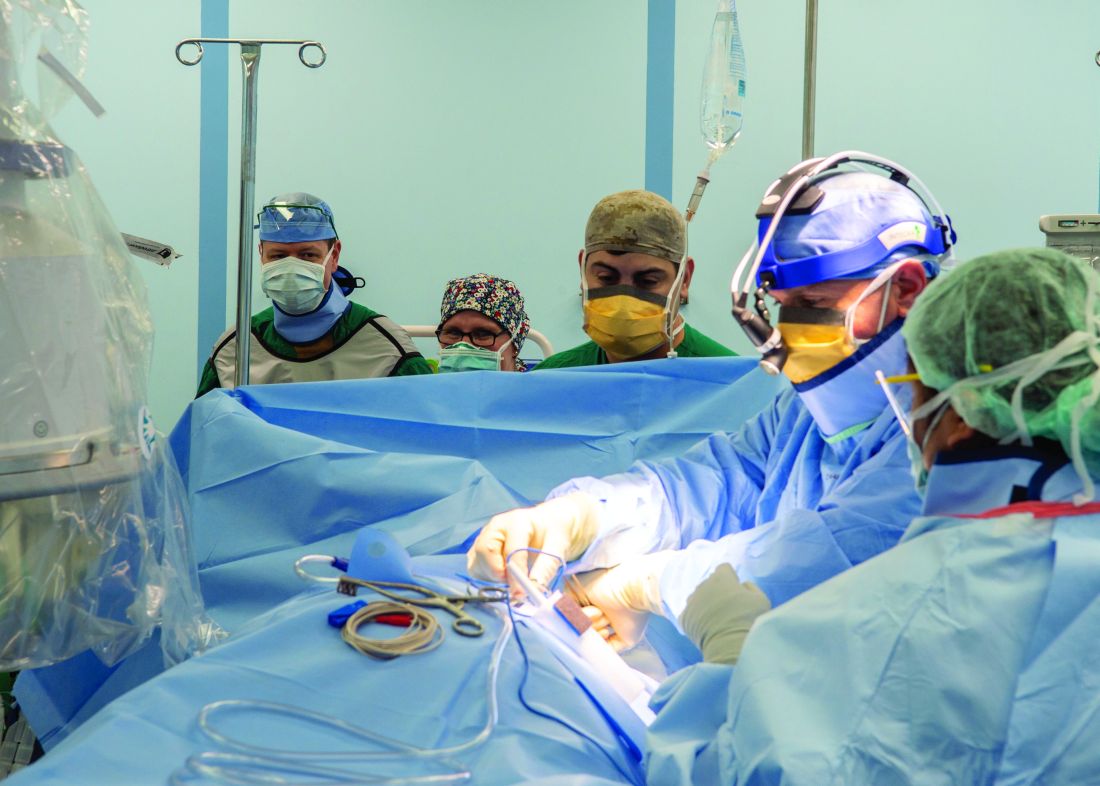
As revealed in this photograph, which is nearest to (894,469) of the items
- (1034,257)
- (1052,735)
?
(1034,257)

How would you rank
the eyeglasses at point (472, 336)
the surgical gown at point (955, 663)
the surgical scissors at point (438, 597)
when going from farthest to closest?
the eyeglasses at point (472, 336)
the surgical scissors at point (438, 597)
the surgical gown at point (955, 663)

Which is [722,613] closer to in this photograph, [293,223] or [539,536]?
[539,536]

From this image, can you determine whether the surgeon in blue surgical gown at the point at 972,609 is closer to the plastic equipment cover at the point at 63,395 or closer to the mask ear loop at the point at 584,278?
the plastic equipment cover at the point at 63,395

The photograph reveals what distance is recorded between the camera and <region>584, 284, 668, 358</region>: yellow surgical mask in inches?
96.7

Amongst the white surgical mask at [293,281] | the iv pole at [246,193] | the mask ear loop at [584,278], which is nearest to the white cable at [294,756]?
the iv pole at [246,193]

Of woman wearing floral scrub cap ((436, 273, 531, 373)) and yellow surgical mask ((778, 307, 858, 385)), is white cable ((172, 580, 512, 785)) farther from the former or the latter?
woman wearing floral scrub cap ((436, 273, 531, 373))

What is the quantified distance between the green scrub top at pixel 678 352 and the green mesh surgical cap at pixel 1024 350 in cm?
155

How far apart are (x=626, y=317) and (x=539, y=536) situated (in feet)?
2.83

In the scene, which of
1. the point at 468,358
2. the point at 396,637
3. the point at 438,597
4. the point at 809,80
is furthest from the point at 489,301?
the point at 396,637

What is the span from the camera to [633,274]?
249cm

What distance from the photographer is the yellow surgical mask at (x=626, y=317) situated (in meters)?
2.46

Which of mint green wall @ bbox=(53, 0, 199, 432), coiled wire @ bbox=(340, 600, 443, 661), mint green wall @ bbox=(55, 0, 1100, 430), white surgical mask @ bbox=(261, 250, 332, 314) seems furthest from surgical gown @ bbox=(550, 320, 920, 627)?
mint green wall @ bbox=(53, 0, 199, 432)

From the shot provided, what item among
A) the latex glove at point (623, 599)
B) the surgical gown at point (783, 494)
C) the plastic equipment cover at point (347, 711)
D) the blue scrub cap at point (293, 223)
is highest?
the blue scrub cap at point (293, 223)

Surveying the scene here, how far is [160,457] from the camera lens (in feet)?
4.29
